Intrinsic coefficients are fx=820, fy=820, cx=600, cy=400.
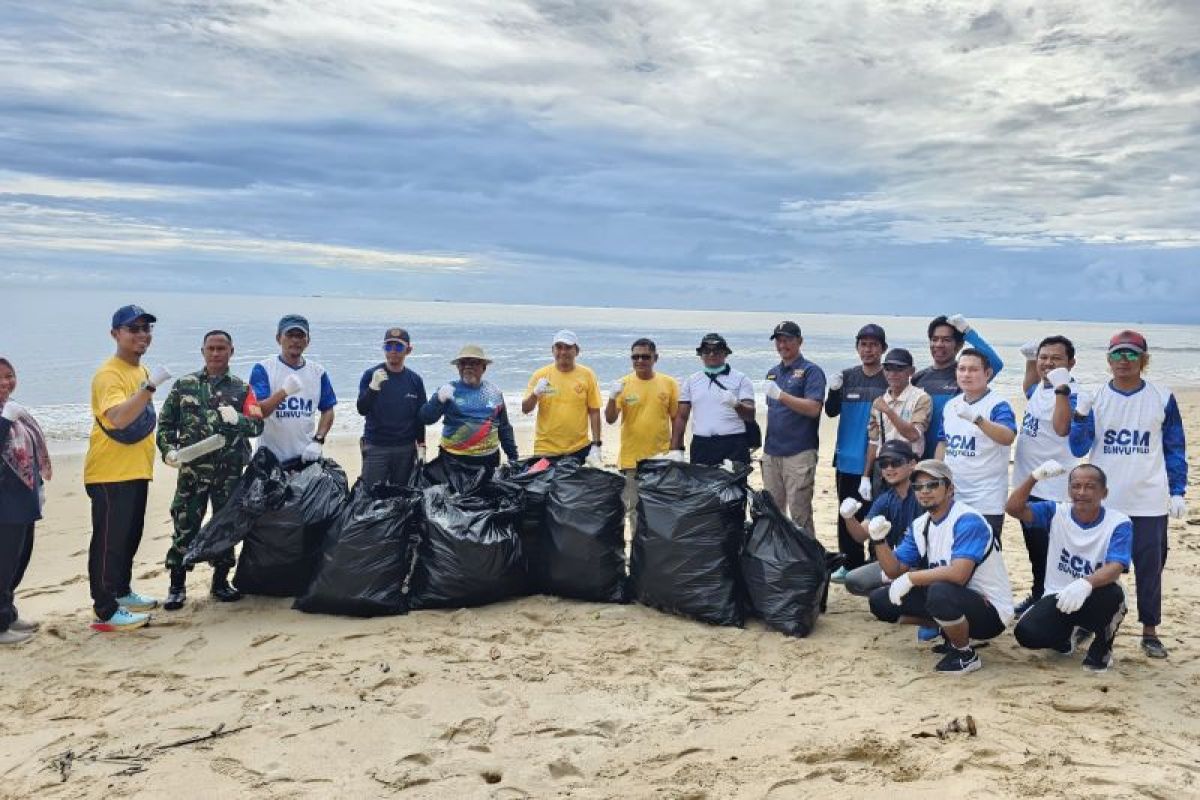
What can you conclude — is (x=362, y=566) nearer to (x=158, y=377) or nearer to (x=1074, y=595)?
(x=158, y=377)

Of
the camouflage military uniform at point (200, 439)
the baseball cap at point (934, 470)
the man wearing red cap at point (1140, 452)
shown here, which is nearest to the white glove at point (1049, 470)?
the man wearing red cap at point (1140, 452)

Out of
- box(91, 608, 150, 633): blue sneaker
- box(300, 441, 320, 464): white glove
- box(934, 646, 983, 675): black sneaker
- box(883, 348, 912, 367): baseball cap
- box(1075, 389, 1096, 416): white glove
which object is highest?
box(883, 348, 912, 367): baseball cap

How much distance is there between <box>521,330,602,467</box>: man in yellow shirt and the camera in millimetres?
5191

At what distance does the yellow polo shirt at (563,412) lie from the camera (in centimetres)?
520

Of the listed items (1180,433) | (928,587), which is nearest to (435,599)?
(928,587)

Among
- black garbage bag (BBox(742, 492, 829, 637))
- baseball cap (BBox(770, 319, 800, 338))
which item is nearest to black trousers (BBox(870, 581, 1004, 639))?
black garbage bag (BBox(742, 492, 829, 637))

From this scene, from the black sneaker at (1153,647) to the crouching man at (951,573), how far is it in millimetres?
717

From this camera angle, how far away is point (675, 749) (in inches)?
113

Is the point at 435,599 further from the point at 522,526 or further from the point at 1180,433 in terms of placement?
the point at 1180,433

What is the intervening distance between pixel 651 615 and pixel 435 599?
1.12 m

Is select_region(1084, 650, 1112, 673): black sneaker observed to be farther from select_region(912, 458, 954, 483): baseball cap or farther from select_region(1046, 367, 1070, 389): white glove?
select_region(1046, 367, 1070, 389): white glove

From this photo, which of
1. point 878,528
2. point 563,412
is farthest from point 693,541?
point 563,412

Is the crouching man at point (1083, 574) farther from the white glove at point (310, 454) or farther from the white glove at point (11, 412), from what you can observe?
the white glove at point (11, 412)

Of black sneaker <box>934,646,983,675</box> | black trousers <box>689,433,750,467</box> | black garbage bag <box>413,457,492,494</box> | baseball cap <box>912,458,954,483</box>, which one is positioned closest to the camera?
black sneaker <box>934,646,983,675</box>
